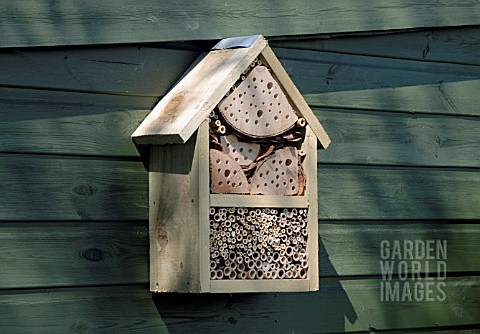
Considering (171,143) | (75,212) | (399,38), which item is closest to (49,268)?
(75,212)

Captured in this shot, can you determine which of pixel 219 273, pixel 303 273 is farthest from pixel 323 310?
pixel 219 273

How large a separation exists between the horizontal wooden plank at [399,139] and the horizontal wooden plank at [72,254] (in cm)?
80

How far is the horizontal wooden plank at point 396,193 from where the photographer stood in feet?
12.4

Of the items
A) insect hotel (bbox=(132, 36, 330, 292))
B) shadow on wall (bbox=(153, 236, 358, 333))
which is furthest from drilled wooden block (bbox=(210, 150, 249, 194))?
shadow on wall (bbox=(153, 236, 358, 333))

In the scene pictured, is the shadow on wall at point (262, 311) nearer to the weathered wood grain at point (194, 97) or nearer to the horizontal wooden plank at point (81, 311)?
the horizontal wooden plank at point (81, 311)

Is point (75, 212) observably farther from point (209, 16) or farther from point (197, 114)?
point (209, 16)

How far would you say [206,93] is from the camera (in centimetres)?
312

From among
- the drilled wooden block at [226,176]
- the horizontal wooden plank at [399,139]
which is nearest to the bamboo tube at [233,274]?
the drilled wooden block at [226,176]

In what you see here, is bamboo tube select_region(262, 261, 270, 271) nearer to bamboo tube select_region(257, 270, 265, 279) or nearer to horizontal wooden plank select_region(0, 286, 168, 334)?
bamboo tube select_region(257, 270, 265, 279)

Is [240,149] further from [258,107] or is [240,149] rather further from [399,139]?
[399,139]

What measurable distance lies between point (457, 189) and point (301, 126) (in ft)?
3.48

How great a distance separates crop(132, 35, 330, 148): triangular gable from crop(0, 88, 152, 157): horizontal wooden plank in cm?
7

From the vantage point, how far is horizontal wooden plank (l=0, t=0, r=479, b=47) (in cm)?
312

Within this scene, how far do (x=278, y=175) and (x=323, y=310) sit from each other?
2.31 feet
